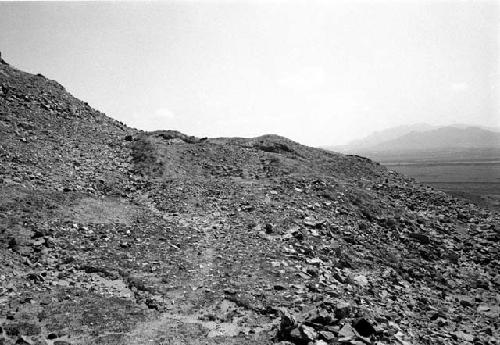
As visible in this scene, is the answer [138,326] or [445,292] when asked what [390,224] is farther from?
[138,326]

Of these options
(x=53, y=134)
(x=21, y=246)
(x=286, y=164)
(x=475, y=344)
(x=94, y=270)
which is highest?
(x=53, y=134)

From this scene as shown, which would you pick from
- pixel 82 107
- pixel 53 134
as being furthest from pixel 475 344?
pixel 82 107

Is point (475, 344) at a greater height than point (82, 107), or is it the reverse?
point (82, 107)

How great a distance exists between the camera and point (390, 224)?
94.3 feet

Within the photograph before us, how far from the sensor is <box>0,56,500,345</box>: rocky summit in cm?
1334

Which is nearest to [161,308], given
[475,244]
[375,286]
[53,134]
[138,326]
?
[138,326]

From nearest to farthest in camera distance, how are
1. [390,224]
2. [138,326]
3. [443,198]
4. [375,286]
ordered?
1. [138,326]
2. [375,286]
3. [390,224]
4. [443,198]

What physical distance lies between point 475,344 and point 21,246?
21.6m

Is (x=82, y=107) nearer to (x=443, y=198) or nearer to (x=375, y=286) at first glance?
(x=375, y=286)

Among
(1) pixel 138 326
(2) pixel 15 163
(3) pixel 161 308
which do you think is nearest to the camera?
(1) pixel 138 326

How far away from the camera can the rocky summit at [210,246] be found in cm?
1334

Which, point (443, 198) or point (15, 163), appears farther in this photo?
point (443, 198)

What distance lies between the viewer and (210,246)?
2041cm

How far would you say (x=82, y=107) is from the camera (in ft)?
130
